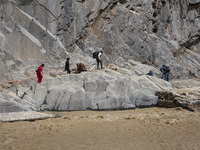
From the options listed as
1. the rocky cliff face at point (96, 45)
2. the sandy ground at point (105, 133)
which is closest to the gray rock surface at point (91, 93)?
the rocky cliff face at point (96, 45)

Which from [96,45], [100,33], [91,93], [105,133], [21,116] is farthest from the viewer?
[100,33]

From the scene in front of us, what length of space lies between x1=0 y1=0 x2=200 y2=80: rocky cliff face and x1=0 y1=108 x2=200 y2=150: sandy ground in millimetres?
9902

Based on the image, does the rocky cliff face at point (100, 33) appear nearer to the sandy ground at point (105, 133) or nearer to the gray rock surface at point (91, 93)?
the gray rock surface at point (91, 93)

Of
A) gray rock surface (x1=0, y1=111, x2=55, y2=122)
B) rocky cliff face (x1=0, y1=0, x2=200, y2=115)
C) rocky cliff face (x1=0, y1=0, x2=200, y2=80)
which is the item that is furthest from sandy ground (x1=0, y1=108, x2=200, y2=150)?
rocky cliff face (x1=0, y1=0, x2=200, y2=80)

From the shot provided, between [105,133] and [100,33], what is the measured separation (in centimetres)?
2090

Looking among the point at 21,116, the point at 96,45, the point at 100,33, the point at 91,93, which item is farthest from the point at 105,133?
the point at 100,33

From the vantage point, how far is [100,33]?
26.6 meters

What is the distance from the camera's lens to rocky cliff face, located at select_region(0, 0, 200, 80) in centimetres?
1895

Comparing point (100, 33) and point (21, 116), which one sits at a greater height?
point (100, 33)

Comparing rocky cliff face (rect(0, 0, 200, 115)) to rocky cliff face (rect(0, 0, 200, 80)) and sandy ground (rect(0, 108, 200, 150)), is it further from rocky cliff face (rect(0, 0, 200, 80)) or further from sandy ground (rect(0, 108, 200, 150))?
sandy ground (rect(0, 108, 200, 150))

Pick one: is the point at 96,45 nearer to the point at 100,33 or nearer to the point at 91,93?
the point at 100,33

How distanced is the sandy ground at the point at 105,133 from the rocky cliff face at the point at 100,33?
9902 millimetres

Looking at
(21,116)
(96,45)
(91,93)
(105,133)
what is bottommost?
(105,133)

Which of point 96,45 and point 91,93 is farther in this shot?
point 96,45
